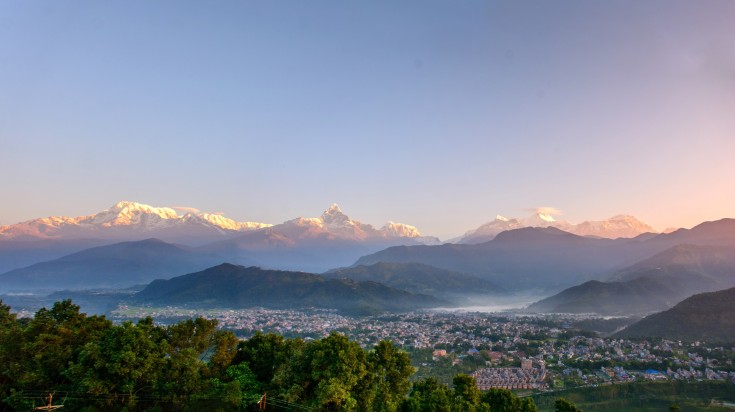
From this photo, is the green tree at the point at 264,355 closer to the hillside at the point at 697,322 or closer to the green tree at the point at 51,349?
the green tree at the point at 51,349

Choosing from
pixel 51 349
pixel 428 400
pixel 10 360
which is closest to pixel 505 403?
pixel 428 400

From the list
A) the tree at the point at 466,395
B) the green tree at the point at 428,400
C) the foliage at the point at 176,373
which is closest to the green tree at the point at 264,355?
the foliage at the point at 176,373

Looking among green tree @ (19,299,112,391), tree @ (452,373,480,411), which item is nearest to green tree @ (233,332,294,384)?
green tree @ (19,299,112,391)

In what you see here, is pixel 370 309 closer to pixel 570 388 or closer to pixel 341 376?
pixel 570 388

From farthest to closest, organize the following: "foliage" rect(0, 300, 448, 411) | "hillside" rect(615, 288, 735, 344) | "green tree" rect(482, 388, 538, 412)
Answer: "hillside" rect(615, 288, 735, 344)
"green tree" rect(482, 388, 538, 412)
"foliage" rect(0, 300, 448, 411)

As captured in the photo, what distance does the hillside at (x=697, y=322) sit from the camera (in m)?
93.0

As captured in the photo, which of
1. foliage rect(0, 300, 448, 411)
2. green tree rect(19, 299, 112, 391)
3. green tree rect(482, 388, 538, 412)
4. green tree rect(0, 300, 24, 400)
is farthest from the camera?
green tree rect(482, 388, 538, 412)

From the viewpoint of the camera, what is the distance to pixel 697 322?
98.9 meters

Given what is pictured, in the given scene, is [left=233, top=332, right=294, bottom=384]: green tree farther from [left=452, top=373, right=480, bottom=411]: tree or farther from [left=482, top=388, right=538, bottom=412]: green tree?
[left=482, top=388, right=538, bottom=412]: green tree

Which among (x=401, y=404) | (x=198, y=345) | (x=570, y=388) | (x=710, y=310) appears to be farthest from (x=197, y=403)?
(x=710, y=310)

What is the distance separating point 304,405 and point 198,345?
1011cm

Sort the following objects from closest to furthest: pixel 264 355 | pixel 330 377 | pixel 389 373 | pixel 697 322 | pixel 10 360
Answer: pixel 330 377 → pixel 10 360 → pixel 389 373 → pixel 264 355 → pixel 697 322

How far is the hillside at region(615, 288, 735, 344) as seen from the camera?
305 ft

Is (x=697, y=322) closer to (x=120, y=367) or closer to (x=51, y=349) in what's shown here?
(x=120, y=367)
